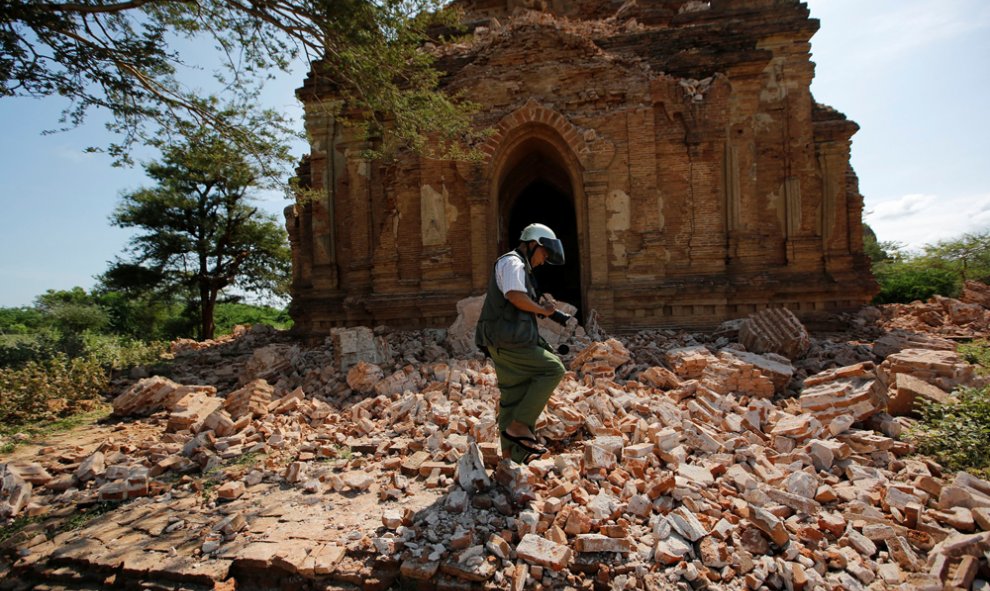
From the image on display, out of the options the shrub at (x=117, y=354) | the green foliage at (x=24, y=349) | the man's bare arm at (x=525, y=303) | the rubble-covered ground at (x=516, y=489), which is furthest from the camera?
the shrub at (x=117, y=354)

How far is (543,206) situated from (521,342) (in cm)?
1148

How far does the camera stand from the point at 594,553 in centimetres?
295

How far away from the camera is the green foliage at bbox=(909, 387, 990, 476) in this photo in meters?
3.72

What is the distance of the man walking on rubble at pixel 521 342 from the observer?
3529 mm

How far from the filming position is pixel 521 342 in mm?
3559

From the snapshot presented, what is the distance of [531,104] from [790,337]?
5987 mm

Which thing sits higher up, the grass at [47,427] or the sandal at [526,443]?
the sandal at [526,443]

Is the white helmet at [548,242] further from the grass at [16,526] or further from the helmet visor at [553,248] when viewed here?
the grass at [16,526]

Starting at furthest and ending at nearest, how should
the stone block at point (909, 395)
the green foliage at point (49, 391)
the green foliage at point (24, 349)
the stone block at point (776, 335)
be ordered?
1. the green foliage at point (24, 349)
2. the stone block at point (776, 335)
3. the green foliage at point (49, 391)
4. the stone block at point (909, 395)

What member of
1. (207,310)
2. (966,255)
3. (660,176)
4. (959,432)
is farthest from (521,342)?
(966,255)

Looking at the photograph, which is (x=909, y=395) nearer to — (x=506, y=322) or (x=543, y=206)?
(x=506, y=322)

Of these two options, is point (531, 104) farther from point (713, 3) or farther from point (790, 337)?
point (790, 337)

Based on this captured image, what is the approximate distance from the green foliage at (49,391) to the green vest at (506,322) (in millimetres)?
6615

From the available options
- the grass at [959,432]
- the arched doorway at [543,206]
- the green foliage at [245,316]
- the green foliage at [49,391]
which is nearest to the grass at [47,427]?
the green foliage at [49,391]
